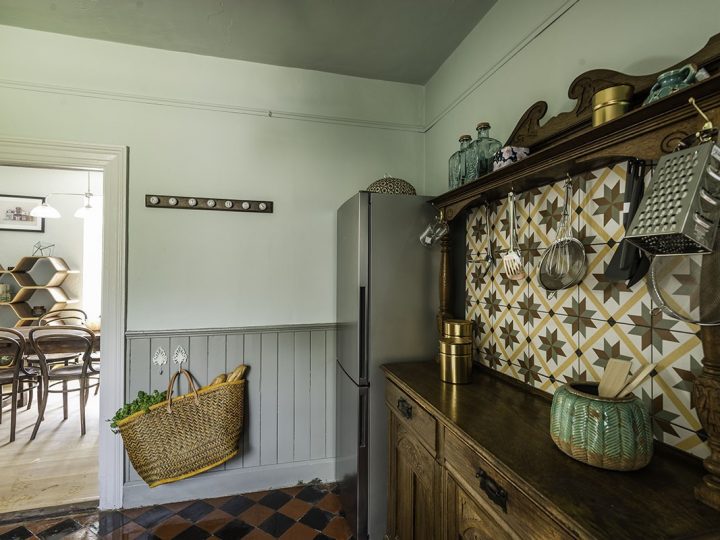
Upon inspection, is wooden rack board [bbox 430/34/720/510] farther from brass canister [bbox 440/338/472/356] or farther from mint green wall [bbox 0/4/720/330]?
brass canister [bbox 440/338/472/356]

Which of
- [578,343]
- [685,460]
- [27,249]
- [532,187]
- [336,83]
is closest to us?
[685,460]

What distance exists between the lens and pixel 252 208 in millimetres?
2375

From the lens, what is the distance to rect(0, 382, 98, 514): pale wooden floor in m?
2.24

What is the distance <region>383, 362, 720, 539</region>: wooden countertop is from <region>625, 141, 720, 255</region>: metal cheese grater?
1.71 feet

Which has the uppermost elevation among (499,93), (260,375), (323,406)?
(499,93)

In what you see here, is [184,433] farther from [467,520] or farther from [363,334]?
[467,520]

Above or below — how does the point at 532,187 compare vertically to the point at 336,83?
below

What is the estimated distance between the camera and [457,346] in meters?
1.58

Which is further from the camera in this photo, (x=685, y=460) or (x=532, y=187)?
(x=532, y=187)

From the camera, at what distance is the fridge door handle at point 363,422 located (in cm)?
188

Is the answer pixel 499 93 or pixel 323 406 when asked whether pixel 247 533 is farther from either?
pixel 499 93

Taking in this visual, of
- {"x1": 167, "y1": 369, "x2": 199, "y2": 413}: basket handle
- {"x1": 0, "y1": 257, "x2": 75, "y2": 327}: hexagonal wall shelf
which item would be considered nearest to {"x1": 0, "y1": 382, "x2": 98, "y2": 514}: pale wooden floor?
{"x1": 167, "y1": 369, "x2": 199, "y2": 413}: basket handle

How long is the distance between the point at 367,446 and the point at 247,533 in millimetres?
806

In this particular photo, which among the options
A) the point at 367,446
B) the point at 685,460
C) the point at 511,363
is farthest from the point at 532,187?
the point at 367,446
